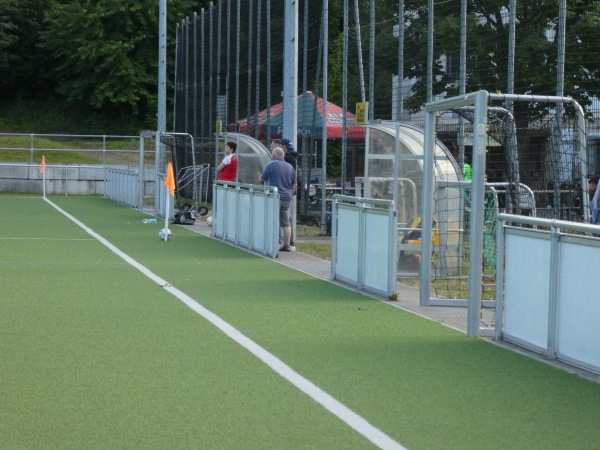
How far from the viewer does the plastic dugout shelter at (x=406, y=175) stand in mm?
15250

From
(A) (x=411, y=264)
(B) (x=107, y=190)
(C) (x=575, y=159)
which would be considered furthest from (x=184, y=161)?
(C) (x=575, y=159)

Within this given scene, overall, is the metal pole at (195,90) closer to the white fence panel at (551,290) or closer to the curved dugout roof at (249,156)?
the curved dugout roof at (249,156)

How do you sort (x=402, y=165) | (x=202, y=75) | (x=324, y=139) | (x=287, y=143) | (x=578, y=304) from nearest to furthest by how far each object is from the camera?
(x=578, y=304), (x=402, y=165), (x=287, y=143), (x=324, y=139), (x=202, y=75)

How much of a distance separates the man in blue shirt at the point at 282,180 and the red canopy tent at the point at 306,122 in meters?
4.80

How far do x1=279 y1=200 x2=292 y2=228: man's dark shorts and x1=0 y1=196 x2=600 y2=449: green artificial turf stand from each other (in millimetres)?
5340

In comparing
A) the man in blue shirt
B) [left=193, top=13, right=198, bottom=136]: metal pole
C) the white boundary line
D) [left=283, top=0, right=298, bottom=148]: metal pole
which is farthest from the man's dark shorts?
[left=193, top=13, right=198, bottom=136]: metal pole

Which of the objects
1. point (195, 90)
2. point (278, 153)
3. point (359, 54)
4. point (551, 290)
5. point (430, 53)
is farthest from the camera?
point (195, 90)

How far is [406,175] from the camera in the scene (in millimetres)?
17281

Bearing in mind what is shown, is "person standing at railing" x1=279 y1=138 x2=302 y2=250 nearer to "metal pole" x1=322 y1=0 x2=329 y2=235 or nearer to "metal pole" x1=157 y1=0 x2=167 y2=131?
"metal pole" x1=322 y1=0 x2=329 y2=235

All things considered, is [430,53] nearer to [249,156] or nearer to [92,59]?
[249,156]

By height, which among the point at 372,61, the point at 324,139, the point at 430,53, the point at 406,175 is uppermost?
the point at 372,61

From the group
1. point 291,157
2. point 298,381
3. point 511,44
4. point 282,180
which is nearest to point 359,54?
point 291,157

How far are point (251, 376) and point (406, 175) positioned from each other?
9325 millimetres

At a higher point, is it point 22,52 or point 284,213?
point 22,52
